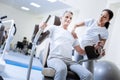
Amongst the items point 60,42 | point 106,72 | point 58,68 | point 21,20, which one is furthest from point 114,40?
point 58,68

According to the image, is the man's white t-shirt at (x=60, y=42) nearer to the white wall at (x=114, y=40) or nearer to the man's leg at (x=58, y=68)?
the man's leg at (x=58, y=68)

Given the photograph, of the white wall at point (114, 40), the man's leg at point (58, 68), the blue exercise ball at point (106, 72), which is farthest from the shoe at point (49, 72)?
the white wall at point (114, 40)

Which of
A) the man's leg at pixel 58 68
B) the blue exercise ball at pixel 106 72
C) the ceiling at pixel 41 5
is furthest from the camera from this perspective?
the ceiling at pixel 41 5

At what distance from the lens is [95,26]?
105 inches

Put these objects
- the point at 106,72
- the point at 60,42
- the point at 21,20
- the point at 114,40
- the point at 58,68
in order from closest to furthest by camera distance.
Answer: the point at 58,68, the point at 60,42, the point at 106,72, the point at 114,40, the point at 21,20

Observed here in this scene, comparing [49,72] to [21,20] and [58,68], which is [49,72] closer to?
[58,68]

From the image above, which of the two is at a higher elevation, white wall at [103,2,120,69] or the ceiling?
the ceiling

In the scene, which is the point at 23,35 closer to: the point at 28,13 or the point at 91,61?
the point at 28,13

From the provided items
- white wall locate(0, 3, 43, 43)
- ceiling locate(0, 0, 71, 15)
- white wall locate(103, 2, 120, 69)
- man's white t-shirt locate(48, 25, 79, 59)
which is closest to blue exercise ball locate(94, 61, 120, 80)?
white wall locate(103, 2, 120, 69)

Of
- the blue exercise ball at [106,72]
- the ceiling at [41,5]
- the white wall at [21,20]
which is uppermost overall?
the ceiling at [41,5]

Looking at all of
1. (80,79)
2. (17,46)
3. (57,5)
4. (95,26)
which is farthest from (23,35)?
(80,79)

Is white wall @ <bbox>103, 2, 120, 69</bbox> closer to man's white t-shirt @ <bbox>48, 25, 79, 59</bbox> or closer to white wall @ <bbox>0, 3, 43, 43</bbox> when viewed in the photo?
white wall @ <bbox>0, 3, 43, 43</bbox>

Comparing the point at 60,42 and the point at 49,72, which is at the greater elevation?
the point at 60,42

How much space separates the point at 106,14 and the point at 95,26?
23 cm
